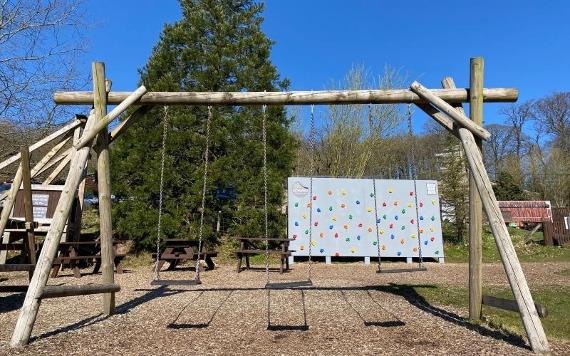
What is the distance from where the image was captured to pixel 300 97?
19.4 ft

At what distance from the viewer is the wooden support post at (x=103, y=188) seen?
19.4 ft

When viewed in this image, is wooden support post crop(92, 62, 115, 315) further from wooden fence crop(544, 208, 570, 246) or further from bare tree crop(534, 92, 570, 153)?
bare tree crop(534, 92, 570, 153)

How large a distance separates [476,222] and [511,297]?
221 cm

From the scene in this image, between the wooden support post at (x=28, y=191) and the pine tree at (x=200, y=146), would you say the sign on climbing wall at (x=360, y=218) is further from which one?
the wooden support post at (x=28, y=191)

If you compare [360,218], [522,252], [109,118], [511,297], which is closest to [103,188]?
[109,118]

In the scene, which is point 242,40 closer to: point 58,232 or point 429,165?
point 58,232

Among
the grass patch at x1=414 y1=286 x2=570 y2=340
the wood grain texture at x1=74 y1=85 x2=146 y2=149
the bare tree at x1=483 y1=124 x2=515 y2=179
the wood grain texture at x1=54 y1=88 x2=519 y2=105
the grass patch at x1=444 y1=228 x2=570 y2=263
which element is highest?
the bare tree at x1=483 y1=124 x2=515 y2=179

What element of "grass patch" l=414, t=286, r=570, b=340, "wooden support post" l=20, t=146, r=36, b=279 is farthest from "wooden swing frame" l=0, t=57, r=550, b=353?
"wooden support post" l=20, t=146, r=36, b=279

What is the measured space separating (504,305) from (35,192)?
1000 cm

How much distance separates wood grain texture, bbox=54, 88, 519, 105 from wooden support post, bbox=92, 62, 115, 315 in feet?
0.48

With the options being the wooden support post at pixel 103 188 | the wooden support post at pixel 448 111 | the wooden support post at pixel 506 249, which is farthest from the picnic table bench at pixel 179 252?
the wooden support post at pixel 506 249

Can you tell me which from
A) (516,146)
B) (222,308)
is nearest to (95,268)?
(222,308)

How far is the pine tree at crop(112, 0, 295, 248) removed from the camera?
12.2 metres

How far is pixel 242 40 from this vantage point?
13.4 meters
